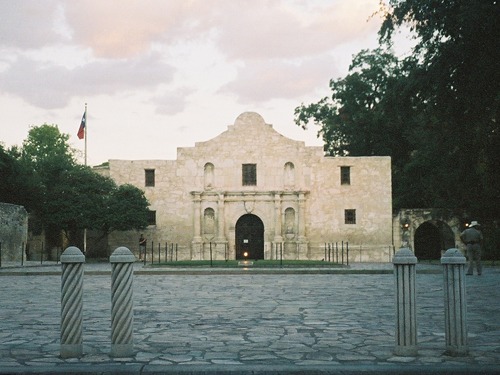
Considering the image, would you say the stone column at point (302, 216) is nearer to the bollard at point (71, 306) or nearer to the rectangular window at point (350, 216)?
the rectangular window at point (350, 216)

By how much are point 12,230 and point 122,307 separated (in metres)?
26.3

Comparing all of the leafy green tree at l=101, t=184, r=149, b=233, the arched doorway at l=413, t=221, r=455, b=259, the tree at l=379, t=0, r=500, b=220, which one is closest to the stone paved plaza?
the tree at l=379, t=0, r=500, b=220

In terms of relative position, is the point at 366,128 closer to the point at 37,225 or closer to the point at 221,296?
the point at 37,225

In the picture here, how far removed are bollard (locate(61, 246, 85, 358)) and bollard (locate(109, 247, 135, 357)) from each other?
32 cm

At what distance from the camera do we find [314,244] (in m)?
36.6

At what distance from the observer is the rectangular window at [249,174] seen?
1476 inches

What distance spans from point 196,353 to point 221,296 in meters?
6.08

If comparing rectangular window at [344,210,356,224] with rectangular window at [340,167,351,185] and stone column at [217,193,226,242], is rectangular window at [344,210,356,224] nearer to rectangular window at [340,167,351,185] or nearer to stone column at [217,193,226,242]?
rectangular window at [340,167,351,185]

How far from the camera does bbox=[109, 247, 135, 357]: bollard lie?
18.1 ft

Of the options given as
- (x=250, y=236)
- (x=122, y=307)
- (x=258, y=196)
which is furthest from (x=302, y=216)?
(x=122, y=307)

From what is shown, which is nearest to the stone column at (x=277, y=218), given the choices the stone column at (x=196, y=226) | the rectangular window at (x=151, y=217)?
the stone column at (x=196, y=226)

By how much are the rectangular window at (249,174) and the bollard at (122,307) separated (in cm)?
3187

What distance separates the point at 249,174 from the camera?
3756cm

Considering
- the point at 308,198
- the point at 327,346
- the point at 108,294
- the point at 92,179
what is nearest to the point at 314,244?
the point at 308,198
